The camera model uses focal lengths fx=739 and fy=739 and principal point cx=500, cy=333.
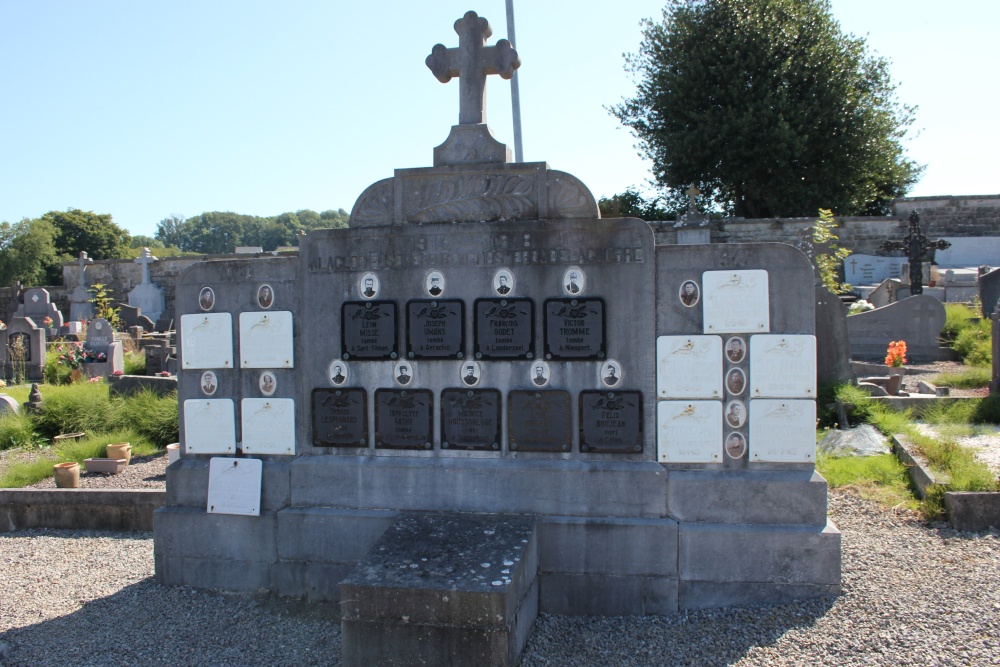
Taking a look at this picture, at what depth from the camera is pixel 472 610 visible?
3.39 m

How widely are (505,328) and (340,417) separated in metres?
1.23

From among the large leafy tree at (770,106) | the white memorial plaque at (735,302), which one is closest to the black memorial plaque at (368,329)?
the white memorial plaque at (735,302)

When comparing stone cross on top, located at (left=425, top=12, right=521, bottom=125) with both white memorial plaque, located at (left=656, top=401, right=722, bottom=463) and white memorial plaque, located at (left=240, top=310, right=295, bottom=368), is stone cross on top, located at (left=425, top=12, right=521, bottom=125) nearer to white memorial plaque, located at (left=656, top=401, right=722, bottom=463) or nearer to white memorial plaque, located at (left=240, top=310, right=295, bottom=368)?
white memorial plaque, located at (left=240, top=310, right=295, bottom=368)

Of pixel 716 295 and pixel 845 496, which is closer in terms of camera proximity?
pixel 716 295

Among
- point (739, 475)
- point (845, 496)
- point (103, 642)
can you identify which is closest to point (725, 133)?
point (845, 496)

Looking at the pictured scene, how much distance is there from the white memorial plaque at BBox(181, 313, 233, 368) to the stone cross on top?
207 centimetres

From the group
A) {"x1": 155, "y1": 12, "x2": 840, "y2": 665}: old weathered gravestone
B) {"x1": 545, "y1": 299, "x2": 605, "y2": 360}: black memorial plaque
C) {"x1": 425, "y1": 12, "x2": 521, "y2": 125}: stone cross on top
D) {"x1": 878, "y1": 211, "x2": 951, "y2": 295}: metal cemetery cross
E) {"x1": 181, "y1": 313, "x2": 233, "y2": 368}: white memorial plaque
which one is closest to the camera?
{"x1": 155, "y1": 12, "x2": 840, "y2": 665}: old weathered gravestone

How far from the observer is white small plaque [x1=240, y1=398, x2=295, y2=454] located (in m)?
4.82

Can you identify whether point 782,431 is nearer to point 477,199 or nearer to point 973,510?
point 973,510

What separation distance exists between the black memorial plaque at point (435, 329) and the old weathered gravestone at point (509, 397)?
1cm

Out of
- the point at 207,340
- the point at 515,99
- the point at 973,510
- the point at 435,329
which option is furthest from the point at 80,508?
the point at 515,99

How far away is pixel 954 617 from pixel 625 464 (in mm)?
1826

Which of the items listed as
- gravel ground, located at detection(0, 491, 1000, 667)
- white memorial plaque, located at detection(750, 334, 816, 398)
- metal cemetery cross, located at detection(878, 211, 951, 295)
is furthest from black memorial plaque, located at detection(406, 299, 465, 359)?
metal cemetery cross, located at detection(878, 211, 951, 295)

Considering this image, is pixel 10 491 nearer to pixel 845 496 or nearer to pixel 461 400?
pixel 461 400
